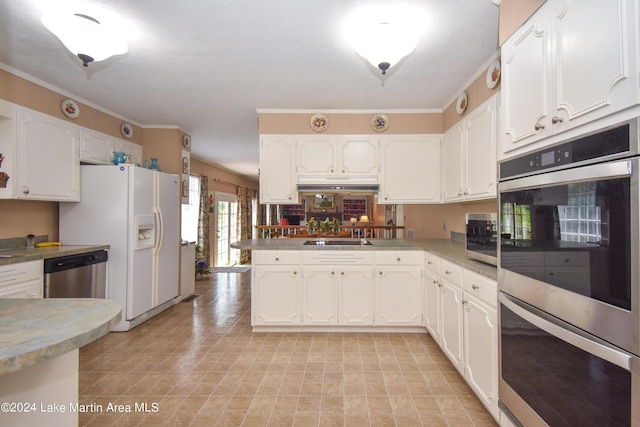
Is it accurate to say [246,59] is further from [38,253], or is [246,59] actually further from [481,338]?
[481,338]

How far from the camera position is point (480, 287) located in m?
1.76

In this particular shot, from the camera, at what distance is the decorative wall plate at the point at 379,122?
3391 mm

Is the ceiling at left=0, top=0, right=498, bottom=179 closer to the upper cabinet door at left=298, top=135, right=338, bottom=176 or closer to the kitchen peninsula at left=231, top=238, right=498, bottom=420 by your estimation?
the upper cabinet door at left=298, top=135, right=338, bottom=176

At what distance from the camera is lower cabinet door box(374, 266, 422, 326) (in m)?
2.93

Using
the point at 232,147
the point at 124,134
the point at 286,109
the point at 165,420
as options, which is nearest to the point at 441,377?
the point at 165,420

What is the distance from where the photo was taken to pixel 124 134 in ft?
12.3

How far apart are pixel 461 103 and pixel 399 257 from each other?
1.55m

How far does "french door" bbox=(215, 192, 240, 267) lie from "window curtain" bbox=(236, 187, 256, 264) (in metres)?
0.13

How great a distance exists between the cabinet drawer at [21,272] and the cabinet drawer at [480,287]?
3213mm

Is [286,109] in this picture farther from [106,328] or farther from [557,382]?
[557,382]

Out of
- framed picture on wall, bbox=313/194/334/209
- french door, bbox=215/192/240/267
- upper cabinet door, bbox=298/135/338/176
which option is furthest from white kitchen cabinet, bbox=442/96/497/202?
framed picture on wall, bbox=313/194/334/209

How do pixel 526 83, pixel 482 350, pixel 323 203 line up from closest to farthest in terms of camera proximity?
pixel 526 83 → pixel 482 350 → pixel 323 203

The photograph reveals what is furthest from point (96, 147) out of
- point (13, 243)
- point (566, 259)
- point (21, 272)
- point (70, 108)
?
point (566, 259)

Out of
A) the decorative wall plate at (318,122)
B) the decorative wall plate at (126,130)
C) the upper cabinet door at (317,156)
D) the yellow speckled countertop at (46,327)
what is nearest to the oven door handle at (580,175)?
the yellow speckled countertop at (46,327)
